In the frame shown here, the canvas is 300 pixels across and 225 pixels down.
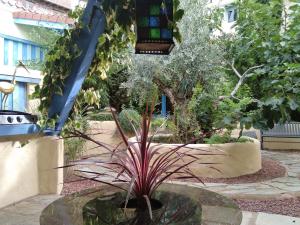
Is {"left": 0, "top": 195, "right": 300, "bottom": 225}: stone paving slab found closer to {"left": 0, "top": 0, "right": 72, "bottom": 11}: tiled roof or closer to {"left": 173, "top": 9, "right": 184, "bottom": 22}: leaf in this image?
{"left": 173, "top": 9, "right": 184, "bottom": 22}: leaf

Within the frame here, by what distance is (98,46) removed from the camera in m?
3.22

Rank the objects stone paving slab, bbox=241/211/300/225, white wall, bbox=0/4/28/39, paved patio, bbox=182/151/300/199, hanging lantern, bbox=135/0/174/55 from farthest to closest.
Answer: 1. white wall, bbox=0/4/28/39
2. paved patio, bbox=182/151/300/199
3. stone paving slab, bbox=241/211/300/225
4. hanging lantern, bbox=135/0/174/55

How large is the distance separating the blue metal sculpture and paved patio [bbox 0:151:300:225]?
0.79 m

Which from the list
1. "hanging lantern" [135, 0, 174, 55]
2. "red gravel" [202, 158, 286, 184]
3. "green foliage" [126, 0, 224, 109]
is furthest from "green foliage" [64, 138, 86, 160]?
"hanging lantern" [135, 0, 174, 55]

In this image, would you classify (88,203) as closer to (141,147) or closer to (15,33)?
(141,147)

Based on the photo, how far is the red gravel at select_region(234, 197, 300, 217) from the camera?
12.5 ft

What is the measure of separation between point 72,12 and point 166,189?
2047 millimetres

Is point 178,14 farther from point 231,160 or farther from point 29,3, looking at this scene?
point 29,3

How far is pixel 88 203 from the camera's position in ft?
5.91

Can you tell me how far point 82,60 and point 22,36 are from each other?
3.64 metres

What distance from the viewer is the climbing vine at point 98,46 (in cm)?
292

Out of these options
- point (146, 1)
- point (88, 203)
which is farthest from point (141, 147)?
point (146, 1)

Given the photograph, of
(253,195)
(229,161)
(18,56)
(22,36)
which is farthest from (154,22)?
(22,36)

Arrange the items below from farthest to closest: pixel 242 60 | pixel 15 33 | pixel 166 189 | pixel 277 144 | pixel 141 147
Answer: pixel 277 144 → pixel 242 60 → pixel 15 33 → pixel 166 189 → pixel 141 147
